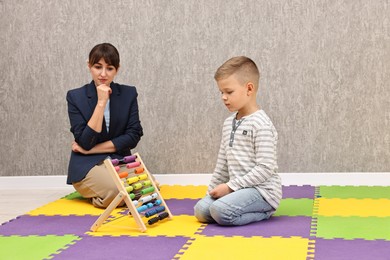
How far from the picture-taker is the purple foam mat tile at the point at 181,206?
11.1 feet

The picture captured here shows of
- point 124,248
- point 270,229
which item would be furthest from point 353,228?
point 124,248

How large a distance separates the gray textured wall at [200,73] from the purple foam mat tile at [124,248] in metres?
1.70

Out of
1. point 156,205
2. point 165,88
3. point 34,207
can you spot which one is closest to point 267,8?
point 165,88

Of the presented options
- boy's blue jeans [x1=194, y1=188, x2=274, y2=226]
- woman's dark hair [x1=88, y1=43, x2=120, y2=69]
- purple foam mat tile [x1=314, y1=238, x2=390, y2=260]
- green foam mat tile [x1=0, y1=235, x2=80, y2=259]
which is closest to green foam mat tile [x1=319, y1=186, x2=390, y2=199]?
boy's blue jeans [x1=194, y1=188, x2=274, y2=226]

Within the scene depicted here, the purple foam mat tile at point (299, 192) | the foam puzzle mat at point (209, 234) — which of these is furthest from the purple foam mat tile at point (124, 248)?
the purple foam mat tile at point (299, 192)

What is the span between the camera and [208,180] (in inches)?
173

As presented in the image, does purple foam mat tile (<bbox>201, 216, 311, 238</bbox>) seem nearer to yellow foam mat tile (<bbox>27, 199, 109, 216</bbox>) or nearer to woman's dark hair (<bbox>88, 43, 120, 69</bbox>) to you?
yellow foam mat tile (<bbox>27, 199, 109, 216</bbox>)

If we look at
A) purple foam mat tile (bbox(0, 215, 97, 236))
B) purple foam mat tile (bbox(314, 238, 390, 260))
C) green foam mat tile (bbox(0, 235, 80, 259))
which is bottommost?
purple foam mat tile (bbox(0, 215, 97, 236))

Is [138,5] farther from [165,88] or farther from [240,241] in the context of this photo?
[240,241]

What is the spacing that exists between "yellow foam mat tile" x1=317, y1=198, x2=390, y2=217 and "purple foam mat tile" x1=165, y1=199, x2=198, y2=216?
695mm

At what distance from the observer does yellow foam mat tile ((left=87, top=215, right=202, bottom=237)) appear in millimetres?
2900

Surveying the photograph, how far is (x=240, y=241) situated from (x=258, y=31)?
197cm

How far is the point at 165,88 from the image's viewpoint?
174 inches

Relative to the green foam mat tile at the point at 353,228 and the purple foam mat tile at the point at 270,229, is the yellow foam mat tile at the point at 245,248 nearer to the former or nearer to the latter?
the purple foam mat tile at the point at 270,229
